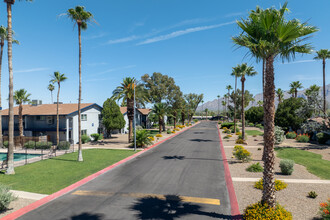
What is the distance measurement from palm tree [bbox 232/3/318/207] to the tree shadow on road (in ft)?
9.49

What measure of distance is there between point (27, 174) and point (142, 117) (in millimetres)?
51380

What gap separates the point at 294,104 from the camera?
1548 inches

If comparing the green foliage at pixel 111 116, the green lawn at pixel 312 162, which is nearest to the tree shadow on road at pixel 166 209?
the green lawn at pixel 312 162

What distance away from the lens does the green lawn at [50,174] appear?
43.9ft

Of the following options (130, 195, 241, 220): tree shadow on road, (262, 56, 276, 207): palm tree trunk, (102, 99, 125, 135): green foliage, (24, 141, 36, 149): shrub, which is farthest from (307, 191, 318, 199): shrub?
(102, 99, 125, 135): green foliage

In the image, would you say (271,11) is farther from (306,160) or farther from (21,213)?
(306,160)

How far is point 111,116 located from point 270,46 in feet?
120

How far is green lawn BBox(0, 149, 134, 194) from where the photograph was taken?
527 inches

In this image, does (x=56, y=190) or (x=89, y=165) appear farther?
(x=89, y=165)

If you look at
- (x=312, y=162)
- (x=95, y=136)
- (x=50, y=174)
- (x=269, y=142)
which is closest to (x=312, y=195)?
(x=269, y=142)

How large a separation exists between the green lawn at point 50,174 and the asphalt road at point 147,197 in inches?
66.7

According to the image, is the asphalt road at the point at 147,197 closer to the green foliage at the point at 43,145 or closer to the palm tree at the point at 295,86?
the green foliage at the point at 43,145

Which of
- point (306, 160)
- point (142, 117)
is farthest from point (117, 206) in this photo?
point (142, 117)

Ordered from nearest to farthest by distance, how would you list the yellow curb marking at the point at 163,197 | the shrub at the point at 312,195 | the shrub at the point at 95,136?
the shrub at the point at 312,195, the yellow curb marking at the point at 163,197, the shrub at the point at 95,136
